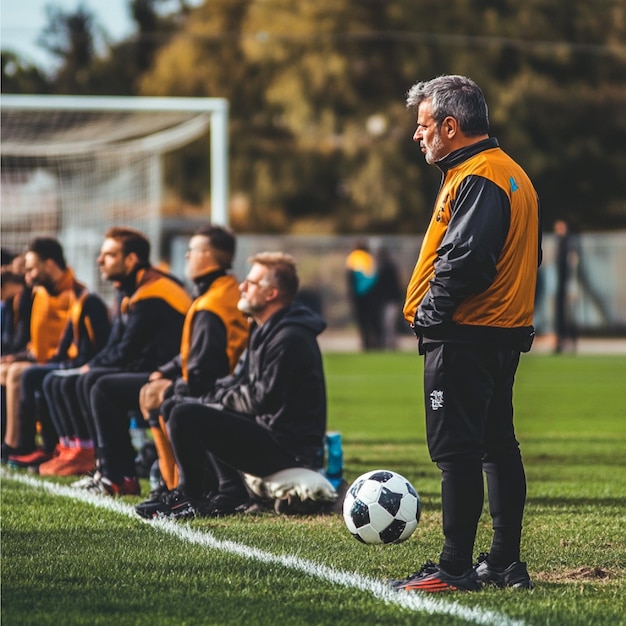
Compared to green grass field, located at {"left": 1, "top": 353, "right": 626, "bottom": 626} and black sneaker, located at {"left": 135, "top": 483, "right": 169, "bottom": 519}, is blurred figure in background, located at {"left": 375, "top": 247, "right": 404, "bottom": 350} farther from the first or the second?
black sneaker, located at {"left": 135, "top": 483, "right": 169, "bottom": 519}

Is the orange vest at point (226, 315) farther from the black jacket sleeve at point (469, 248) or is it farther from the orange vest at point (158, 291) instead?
the black jacket sleeve at point (469, 248)

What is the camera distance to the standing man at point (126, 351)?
8.40 meters

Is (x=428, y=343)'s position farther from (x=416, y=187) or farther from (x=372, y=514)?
(x=416, y=187)

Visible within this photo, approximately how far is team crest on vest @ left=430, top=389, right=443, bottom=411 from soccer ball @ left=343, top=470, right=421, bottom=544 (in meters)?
1.06

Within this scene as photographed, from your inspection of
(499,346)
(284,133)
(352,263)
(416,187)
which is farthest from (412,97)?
(284,133)

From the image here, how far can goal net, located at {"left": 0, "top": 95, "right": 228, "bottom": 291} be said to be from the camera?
17.2 meters

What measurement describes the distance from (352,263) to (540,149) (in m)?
15.3

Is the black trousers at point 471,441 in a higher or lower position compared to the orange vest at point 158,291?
lower

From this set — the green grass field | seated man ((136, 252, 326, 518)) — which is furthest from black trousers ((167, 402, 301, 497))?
the green grass field

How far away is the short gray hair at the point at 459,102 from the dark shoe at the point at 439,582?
1.75 meters

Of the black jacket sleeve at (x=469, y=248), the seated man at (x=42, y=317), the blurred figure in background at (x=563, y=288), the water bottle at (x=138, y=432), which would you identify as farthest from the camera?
the blurred figure in background at (x=563, y=288)

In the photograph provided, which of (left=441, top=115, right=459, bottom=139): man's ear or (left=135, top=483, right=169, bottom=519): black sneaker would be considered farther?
(left=135, top=483, right=169, bottom=519): black sneaker

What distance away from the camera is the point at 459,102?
5.09m

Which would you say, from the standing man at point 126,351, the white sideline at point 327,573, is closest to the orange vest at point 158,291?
the standing man at point 126,351
